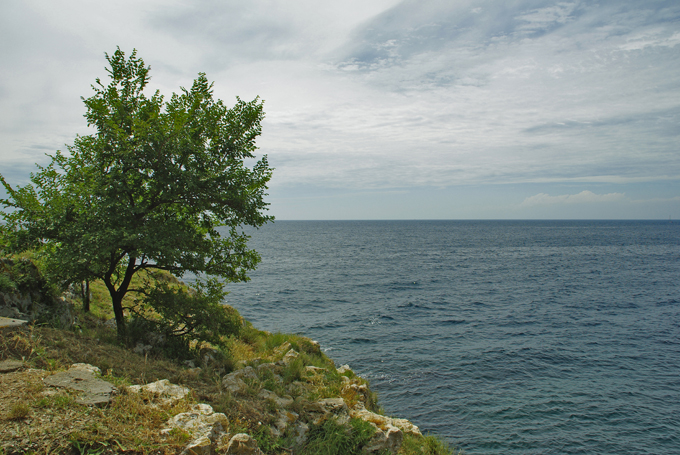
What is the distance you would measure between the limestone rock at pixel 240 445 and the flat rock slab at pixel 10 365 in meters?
5.50

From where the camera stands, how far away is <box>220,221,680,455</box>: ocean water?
784 inches

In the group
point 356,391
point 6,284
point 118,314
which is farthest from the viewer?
point 356,391

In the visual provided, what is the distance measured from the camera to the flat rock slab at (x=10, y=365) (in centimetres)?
874

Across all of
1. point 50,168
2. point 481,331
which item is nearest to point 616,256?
point 481,331

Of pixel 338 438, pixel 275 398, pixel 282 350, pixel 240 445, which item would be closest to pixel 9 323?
pixel 240 445

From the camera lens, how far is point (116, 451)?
23.4 ft

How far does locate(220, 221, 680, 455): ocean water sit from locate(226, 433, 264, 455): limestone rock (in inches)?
530

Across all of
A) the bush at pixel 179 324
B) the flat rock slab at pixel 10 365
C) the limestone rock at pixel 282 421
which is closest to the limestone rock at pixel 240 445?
the limestone rock at pixel 282 421

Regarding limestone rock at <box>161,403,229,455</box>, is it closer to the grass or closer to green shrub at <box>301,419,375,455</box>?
the grass

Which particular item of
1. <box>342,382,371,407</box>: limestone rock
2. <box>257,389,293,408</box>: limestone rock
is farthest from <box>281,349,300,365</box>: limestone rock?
<box>257,389,293,408</box>: limestone rock

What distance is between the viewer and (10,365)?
8.89m

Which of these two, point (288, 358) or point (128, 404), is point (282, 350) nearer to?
point (288, 358)

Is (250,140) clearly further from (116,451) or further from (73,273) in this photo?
(116,451)

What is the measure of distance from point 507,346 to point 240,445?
2806 centimetres
